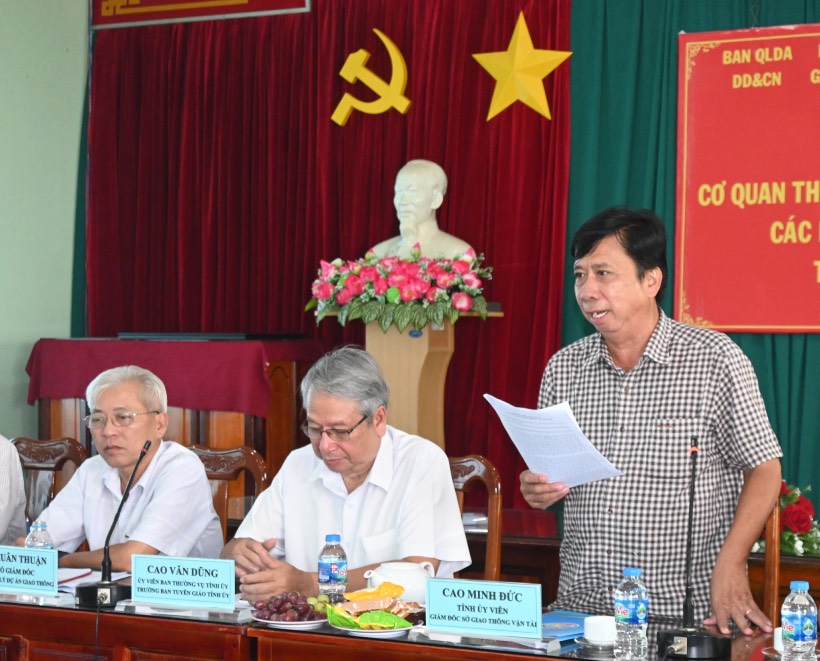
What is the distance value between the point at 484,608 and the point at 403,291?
2584 mm

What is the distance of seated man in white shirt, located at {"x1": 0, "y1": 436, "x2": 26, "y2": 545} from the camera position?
10.3 feet

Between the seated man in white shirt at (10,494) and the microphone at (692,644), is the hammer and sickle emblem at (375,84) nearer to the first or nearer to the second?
the seated man in white shirt at (10,494)

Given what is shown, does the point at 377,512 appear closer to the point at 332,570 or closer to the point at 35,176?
the point at 332,570

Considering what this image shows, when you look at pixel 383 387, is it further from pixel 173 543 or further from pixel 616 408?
pixel 173 543

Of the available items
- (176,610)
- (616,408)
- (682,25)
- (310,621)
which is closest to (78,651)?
(176,610)

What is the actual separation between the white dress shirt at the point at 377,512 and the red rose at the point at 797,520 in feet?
5.32

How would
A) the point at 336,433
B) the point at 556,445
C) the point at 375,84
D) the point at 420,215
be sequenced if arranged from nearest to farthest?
1. the point at 556,445
2. the point at 336,433
3. the point at 420,215
4. the point at 375,84

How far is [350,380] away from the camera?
2.46 metres

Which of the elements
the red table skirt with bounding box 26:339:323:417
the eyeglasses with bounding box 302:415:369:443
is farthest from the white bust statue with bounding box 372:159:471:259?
the eyeglasses with bounding box 302:415:369:443

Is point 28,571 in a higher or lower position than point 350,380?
lower

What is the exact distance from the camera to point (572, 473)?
7.13ft

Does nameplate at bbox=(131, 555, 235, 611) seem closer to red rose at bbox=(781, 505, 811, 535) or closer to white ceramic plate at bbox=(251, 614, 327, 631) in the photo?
white ceramic plate at bbox=(251, 614, 327, 631)

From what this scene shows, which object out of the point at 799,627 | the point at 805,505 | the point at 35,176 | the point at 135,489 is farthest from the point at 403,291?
the point at 799,627

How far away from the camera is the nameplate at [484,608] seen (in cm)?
191
